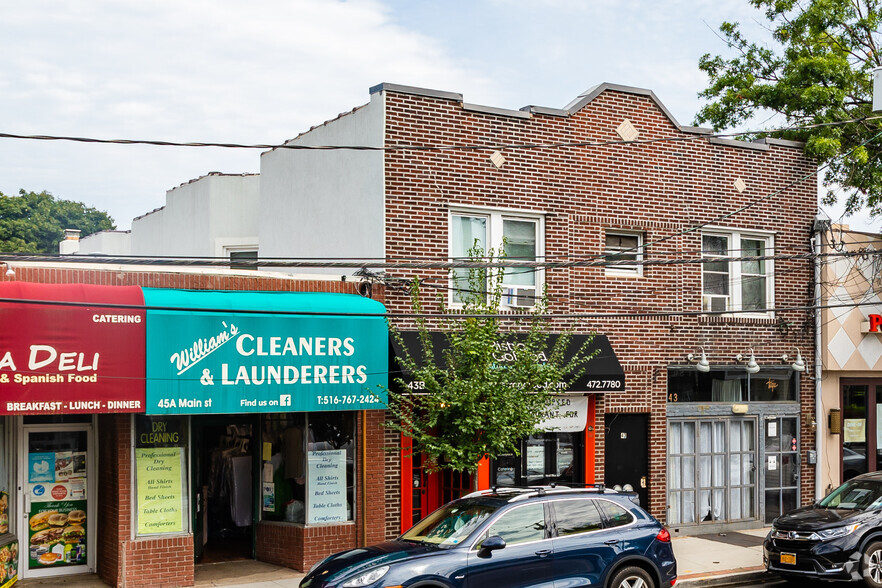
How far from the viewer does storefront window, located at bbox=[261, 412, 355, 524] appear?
14906 millimetres

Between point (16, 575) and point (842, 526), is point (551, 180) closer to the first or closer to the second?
point (842, 526)

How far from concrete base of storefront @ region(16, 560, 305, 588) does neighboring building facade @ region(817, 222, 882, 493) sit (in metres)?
11.1

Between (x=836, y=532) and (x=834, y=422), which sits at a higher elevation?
(x=834, y=422)

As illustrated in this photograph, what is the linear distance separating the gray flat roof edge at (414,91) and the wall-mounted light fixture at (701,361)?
6.55m

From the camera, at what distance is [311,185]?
58.2 ft

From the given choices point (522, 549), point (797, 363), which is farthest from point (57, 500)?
point (797, 363)

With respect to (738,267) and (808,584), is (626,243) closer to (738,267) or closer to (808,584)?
(738,267)

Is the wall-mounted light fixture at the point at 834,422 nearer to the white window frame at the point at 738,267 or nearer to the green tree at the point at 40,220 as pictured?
the white window frame at the point at 738,267

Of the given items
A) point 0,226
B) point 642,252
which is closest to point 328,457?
point 642,252

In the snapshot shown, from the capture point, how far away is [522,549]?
36.1ft

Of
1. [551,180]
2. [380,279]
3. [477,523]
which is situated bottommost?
[477,523]

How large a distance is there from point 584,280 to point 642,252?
1.45 m

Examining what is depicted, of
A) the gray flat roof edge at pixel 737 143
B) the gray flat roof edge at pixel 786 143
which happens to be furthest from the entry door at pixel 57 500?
the gray flat roof edge at pixel 786 143

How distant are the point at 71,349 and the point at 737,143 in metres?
12.9
